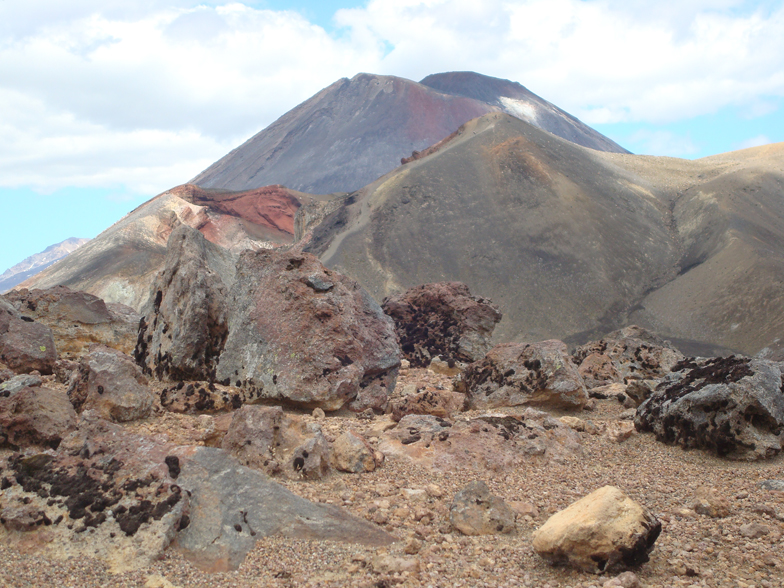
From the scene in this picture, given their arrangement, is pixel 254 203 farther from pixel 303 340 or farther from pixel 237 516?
pixel 237 516

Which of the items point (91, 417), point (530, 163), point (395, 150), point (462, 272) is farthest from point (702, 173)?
point (395, 150)

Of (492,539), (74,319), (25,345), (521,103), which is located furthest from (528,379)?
(521,103)

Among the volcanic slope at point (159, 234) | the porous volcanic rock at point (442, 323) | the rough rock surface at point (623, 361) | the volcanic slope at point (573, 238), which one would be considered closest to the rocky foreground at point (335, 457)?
the rough rock surface at point (623, 361)

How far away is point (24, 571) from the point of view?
3299 millimetres

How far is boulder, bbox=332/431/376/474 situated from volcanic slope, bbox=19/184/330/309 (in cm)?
3366

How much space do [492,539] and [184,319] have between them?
5.11 meters

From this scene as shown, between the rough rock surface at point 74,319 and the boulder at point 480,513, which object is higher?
the rough rock surface at point 74,319

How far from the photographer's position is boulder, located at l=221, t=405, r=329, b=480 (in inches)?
194

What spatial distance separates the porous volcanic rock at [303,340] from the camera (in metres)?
6.85

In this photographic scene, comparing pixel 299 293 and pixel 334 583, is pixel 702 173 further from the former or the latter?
pixel 334 583

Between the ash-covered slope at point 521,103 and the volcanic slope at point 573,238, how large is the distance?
2945 inches

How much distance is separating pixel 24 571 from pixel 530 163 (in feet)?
165

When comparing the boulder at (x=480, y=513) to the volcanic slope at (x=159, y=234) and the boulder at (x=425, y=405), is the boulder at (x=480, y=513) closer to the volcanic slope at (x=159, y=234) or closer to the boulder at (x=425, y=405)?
the boulder at (x=425, y=405)

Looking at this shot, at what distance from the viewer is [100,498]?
12.6ft
